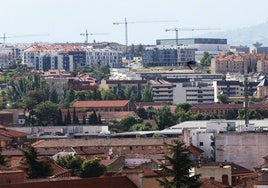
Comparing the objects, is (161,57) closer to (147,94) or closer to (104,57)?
(104,57)

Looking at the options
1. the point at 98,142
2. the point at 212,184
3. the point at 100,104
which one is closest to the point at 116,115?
the point at 100,104

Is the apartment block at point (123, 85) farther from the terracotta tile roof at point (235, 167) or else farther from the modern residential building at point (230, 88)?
the terracotta tile roof at point (235, 167)

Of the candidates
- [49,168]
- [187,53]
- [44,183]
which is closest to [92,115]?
[49,168]

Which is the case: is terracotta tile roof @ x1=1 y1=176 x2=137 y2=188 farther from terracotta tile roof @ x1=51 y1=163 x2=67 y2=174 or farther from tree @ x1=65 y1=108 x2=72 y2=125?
tree @ x1=65 y1=108 x2=72 y2=125

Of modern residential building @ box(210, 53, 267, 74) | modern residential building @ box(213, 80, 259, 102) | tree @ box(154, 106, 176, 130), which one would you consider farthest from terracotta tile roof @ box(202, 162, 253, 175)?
modern residential building @ box(210, 53, 267, 74)

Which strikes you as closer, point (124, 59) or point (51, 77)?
point (51, 77)

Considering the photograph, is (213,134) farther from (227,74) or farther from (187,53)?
(187,53)

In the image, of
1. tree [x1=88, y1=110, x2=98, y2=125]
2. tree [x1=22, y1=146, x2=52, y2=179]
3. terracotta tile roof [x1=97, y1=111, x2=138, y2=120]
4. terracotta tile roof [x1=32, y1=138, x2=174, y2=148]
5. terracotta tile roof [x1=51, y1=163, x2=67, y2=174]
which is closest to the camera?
tree [x1=22, y1=146, x2=52, y2=179]

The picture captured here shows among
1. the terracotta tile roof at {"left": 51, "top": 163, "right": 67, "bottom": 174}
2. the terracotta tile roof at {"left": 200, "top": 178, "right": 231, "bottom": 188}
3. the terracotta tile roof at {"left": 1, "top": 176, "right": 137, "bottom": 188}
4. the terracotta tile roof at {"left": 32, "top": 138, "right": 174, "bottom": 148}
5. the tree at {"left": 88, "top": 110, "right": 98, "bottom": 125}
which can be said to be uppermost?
the terracotta tile roof at {"left": 1, "top": 176, "right": 137, "bottom": 188}
